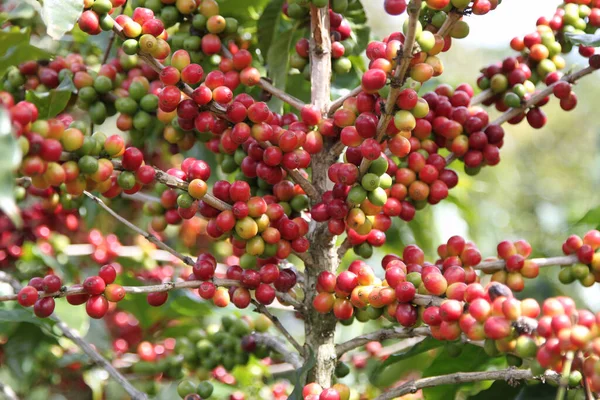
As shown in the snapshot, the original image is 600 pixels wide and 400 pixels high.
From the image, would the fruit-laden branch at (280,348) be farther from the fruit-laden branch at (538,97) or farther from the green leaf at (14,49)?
the green leaf at (14,49)

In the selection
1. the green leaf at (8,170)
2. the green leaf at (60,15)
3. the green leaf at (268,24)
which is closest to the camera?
the green leaf at (8,170)

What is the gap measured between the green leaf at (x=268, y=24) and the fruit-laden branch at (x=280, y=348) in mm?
810

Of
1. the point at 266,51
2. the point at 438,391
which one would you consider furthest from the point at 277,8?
the point at 438,391

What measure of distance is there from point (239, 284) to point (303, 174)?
0.98ft

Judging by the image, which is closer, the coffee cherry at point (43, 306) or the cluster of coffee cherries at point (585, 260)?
the coffee cherry at point (43, 306)

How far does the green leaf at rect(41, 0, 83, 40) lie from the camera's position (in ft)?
3.89

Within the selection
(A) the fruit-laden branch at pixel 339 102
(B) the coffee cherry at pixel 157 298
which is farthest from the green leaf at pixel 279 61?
(B) the coffee cherry at pixel 157 298

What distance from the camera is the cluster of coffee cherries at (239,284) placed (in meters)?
1.41

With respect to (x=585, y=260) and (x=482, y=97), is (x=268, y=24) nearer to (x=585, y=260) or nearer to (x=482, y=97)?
(x=482, y=97)

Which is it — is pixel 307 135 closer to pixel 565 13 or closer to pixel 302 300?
pixel 302 300

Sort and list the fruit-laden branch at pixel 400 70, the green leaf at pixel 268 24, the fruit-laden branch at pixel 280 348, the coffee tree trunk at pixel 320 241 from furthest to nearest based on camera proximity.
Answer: the green leaf at pixel 268 24, the fruit-laden branch at pixel 280 348, the coffee tree trunk at pixel 320 241, the fruit-laden branch at pixel 400 70

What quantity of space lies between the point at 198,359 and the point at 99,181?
3.73 feet

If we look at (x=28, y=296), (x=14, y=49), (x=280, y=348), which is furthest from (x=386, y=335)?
(x=14, y=49)

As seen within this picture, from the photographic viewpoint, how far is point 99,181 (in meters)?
1.18
